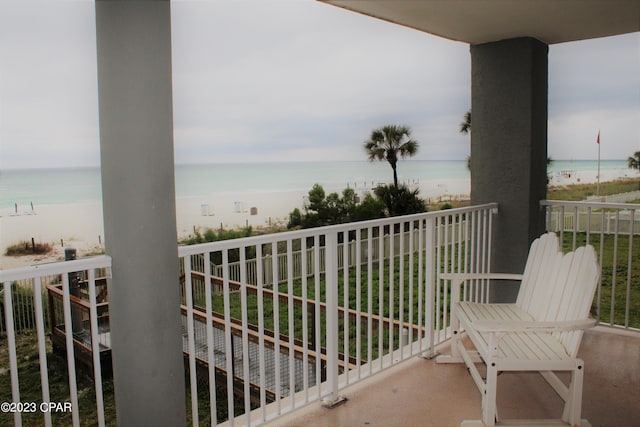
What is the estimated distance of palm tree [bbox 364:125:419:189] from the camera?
58.0 ft

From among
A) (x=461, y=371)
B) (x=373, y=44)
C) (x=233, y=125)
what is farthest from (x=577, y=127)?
(x=461, y=371)

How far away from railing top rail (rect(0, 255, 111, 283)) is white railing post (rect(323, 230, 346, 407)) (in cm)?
130

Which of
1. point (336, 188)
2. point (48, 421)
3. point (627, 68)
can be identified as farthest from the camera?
point (336, 188)

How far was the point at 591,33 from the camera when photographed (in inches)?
157

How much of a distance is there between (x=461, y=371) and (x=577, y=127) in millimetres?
15919

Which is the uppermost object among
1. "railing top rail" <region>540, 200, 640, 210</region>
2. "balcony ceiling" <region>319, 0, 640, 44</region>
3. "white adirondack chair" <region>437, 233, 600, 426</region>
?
"balcony ceiling" <region>319, 0, 640, 44</region>

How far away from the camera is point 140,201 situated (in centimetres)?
174

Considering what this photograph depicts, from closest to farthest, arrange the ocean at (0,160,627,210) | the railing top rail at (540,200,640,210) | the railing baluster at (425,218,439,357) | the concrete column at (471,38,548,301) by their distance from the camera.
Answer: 1. the railing baluster at (425,218,439,357)
2. the railing top rail at (540,200,640,210)
3. the concrete column at (471,38,548,301)
4. the ocean at (0,160,627,210)

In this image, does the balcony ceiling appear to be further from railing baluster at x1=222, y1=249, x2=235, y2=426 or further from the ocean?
the ocean

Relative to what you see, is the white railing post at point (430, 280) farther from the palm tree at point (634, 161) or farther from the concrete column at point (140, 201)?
the palm tree at point (634, 161)

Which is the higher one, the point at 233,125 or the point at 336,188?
the point at 233,125

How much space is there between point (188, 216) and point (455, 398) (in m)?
16.5

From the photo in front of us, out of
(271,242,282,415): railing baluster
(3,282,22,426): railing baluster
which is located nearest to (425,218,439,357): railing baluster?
(271,242,282,415): railing baluster

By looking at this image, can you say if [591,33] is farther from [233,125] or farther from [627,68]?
[233,125]
